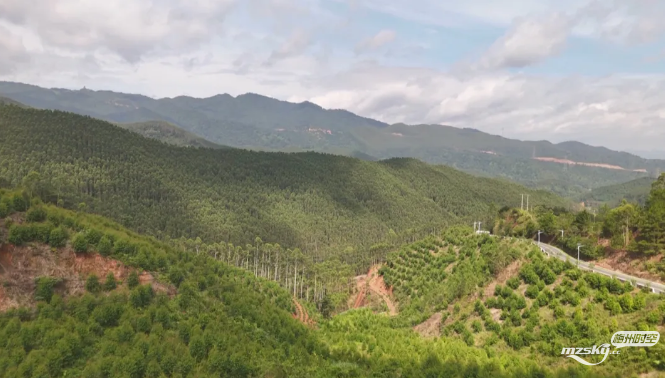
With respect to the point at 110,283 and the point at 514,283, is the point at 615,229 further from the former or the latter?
the point at 110,283

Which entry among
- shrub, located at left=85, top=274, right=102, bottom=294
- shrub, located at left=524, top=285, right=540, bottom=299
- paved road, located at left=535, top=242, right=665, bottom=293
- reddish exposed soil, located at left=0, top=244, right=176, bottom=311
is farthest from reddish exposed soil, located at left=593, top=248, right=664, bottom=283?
shrub, located at left=85, top=274, right=102, bottom=294

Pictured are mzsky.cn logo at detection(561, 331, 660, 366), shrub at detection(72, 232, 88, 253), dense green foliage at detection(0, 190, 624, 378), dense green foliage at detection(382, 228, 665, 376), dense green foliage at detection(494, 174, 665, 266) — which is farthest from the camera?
dense green foliage at detection(494, 174, 665, 266)

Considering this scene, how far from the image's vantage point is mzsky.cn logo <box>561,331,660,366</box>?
133ft

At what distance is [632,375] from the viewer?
3756cm

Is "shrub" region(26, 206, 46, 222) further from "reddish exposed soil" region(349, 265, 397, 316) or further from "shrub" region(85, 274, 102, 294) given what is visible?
"reddish exposed soil" region(349, 265, 397, 316)

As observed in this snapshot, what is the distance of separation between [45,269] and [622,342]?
64076 mm

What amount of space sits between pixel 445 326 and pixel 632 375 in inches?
1133

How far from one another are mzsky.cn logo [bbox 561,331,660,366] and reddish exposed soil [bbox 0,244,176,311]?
49.0m

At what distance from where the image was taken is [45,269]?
45.1 metres

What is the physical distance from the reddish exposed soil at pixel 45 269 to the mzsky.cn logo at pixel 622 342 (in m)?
49.0

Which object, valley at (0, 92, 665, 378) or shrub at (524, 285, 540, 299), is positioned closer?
valley at (0, 92, 665, 378)

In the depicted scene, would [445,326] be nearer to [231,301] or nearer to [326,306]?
[231,301]

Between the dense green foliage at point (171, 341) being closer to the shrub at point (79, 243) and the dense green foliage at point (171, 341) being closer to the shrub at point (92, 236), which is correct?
the shrub at point (92, 236)

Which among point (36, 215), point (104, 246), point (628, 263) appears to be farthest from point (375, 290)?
point (36, 215)
